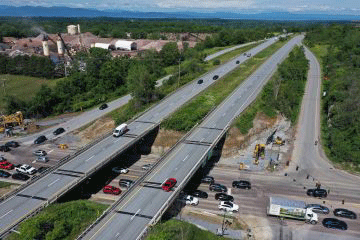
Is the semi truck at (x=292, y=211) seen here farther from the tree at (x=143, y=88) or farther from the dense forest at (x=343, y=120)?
the tree at (x=143, y=88)

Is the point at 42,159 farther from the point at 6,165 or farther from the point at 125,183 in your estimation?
the point at 125,183

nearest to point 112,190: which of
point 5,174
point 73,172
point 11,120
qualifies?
point 73,172

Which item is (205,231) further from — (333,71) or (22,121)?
(333,71)

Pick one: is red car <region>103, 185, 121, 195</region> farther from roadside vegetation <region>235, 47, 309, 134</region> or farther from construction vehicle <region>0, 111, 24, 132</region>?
construction vehicle <region>0, 111, 24, 132</region>

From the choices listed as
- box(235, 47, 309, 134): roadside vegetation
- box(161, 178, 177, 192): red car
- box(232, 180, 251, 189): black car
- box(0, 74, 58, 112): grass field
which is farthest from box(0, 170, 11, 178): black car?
box(0, 74, 58, 112): grass field

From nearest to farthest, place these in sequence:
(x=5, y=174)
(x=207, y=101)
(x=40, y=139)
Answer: (x=5, y=174) < (x=40, y=139) < (x=207, y=101)
